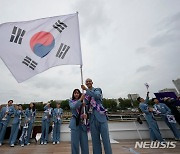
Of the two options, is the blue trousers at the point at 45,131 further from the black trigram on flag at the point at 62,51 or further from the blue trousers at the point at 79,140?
the black trigram on flag at the point at 62,51

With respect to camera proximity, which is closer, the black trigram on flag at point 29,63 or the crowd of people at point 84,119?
the crowd of people at point 84,119

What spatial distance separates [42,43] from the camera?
10.0ft

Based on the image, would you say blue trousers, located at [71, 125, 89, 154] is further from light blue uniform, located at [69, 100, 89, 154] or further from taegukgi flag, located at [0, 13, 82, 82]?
taegukgi flag, located at [0, 13, 82, 82]

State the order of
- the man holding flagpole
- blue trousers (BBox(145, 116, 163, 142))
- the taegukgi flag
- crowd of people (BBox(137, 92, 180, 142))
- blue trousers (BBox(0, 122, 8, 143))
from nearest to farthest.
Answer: the man holding flagpole → the taegukgi flag → blue trousers (BBox(145, 116, 163, 142)) → crowd of people (BBox(137, 92, 180, 142)) → blue trousers (BBox(0, 122, 8, 143))

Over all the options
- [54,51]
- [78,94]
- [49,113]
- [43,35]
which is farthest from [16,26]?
[49,113]

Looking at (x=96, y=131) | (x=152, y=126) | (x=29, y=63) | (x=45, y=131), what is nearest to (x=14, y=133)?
(x=45, y=131)

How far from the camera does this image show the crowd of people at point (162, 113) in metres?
4.79

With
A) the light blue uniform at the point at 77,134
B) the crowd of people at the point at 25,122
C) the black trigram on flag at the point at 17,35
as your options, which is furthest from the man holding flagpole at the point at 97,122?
the crowd of people at the point at 25,122

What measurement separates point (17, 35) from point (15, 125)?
11.7 feet

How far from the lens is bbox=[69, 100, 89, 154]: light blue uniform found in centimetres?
231

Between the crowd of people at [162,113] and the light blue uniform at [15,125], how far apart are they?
4431 mm

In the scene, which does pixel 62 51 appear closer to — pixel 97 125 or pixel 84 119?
pixel 84 119

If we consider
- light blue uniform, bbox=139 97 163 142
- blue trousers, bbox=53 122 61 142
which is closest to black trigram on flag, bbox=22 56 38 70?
blue trousers, bbox=53 122 61 142

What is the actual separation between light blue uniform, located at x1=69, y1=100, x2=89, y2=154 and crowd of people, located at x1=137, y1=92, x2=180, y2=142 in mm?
3169
